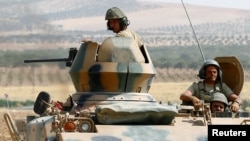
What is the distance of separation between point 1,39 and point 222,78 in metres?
16.5

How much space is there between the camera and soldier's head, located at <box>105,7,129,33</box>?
71.2 ft

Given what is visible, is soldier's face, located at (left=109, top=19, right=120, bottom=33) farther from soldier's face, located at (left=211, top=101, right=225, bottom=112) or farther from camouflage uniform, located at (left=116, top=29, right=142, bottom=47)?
soldier's face, located at (left=211, top=101, right=225, bottom=112)

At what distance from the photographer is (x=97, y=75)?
20.8 meters

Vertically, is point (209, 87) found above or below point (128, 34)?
below

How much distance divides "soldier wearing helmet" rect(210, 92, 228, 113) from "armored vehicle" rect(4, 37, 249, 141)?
301mm

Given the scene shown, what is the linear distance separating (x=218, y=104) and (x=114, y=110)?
317cm

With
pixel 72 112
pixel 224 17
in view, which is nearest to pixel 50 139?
pixel 72 112

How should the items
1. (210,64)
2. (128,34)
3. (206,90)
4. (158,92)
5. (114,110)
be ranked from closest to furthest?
1. (114,110)
2. (128,34)
3. (210,64)
4. (206,90)
5. (158,92)

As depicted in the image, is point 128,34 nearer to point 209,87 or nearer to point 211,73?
point 211,73

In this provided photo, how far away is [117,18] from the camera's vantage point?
2170 centimetres

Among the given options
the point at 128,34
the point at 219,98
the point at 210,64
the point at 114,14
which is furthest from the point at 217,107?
the point at 114,14

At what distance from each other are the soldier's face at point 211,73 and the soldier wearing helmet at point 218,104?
0.58m

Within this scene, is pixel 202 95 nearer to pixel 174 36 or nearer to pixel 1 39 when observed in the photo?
pixel 1 39

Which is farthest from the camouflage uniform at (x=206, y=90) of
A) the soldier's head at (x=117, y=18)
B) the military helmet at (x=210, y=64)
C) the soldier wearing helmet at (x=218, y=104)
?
the soldier's head at (x=117, y=18)
